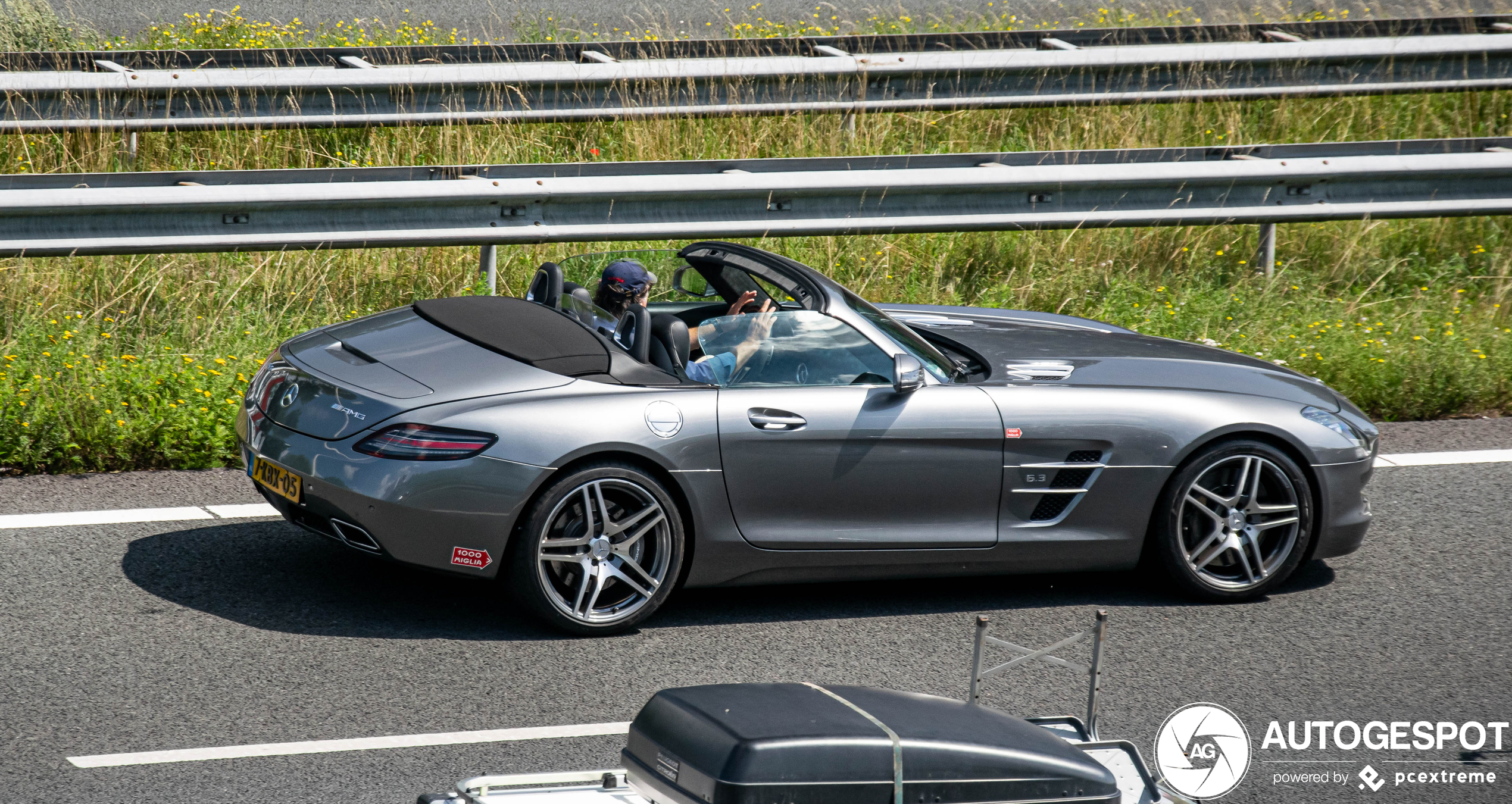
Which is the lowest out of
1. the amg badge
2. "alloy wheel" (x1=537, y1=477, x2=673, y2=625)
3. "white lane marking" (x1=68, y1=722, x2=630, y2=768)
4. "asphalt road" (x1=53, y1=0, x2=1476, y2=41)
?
"white lane marking" (x1=68, y1=722, x2=630, y2=768)

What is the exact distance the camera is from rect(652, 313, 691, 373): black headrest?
5.27m

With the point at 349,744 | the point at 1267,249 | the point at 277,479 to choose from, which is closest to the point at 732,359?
the point at 277,479

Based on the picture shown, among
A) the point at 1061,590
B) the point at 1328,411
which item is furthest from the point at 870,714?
the point at 1328,411

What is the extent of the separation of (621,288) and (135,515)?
84.5 inches

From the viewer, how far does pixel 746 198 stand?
316 inches

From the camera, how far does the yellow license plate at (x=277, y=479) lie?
4.84 metres

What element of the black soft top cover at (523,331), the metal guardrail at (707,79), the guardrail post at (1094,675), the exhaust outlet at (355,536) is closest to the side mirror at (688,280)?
the black soft top cover at (523,331)

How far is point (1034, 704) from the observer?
15.3 ft

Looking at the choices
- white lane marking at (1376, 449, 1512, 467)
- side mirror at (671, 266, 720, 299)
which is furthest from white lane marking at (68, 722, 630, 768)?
white lane marking at (1376, 449, 1512, 467)

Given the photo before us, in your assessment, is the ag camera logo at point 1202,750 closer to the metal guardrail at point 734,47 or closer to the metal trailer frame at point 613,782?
the metal trailer frame at point 613,782

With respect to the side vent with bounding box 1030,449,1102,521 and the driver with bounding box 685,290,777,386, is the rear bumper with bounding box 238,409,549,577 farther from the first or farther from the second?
the side vent with bounding box 1030,449,1102,521

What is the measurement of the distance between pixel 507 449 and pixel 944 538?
1588mm

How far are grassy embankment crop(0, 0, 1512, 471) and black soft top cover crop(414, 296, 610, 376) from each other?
67.3 inches

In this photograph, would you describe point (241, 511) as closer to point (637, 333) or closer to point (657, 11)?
point (637, 333)
